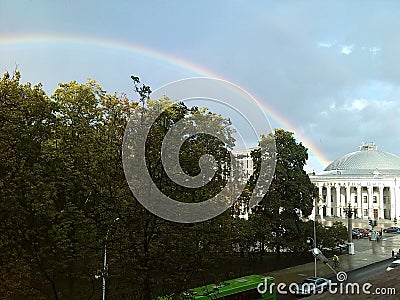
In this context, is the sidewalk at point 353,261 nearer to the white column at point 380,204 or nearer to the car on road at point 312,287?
the car on road at point 312,287

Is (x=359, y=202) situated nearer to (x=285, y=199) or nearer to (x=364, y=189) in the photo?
(x=364, y=189)

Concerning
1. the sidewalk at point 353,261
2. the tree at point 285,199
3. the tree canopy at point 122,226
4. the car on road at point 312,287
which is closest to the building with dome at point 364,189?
the sidewalk at point 353,261

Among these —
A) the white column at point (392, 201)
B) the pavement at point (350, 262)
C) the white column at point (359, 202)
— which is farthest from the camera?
the white column at point (359, 202)

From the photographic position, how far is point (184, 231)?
7.23m

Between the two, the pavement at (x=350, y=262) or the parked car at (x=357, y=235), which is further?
the parked car at (x=357, y=235)

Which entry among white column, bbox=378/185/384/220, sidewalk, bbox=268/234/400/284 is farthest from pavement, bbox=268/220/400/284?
white column, bbox=378/185/384/220

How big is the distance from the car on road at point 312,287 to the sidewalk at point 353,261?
237 cm

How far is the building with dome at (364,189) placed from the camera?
75000 millimetres

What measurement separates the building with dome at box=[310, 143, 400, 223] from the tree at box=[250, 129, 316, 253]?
143ft

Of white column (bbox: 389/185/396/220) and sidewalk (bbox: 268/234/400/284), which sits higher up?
white column (bbox: 389/185/396/220)

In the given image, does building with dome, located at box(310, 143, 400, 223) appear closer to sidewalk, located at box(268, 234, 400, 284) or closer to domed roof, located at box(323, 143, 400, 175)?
domed roof, located at box(323, 143, 400, 175)

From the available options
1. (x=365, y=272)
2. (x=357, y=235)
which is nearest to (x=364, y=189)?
(x=357, y=235)

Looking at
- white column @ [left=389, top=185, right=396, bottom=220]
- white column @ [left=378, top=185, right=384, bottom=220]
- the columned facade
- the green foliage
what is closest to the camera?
the green foliage

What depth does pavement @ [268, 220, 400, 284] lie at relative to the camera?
2551cm
